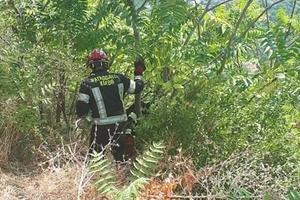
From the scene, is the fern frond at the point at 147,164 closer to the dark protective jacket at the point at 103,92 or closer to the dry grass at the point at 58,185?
the dry grass at the point at 58,185

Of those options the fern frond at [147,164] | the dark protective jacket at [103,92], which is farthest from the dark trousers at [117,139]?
the fern frond at [147,164]

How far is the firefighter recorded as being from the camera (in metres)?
6.21

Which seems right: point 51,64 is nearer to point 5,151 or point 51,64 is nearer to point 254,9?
point 5,151

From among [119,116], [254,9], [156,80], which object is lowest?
[119,116]

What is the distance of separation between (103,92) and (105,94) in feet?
0.10

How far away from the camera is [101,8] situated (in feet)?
19.9

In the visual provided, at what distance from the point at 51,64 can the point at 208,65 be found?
165cm

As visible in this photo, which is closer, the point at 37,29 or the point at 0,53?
the point at 0,53

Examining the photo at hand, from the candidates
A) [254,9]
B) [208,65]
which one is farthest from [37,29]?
[254,9]

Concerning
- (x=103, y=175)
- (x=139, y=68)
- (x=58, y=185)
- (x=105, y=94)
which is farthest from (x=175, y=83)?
(x=58, y=185)

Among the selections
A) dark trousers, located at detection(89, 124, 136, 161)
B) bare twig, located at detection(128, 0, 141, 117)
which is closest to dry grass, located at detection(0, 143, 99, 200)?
dark trousers, located at detection(89, 124, 136, 161)

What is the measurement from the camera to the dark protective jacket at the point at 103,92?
6215mm

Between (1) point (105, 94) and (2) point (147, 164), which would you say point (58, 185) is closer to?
(2) point (147, 164)

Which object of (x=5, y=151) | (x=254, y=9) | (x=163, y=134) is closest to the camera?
(x=163, y=134)
